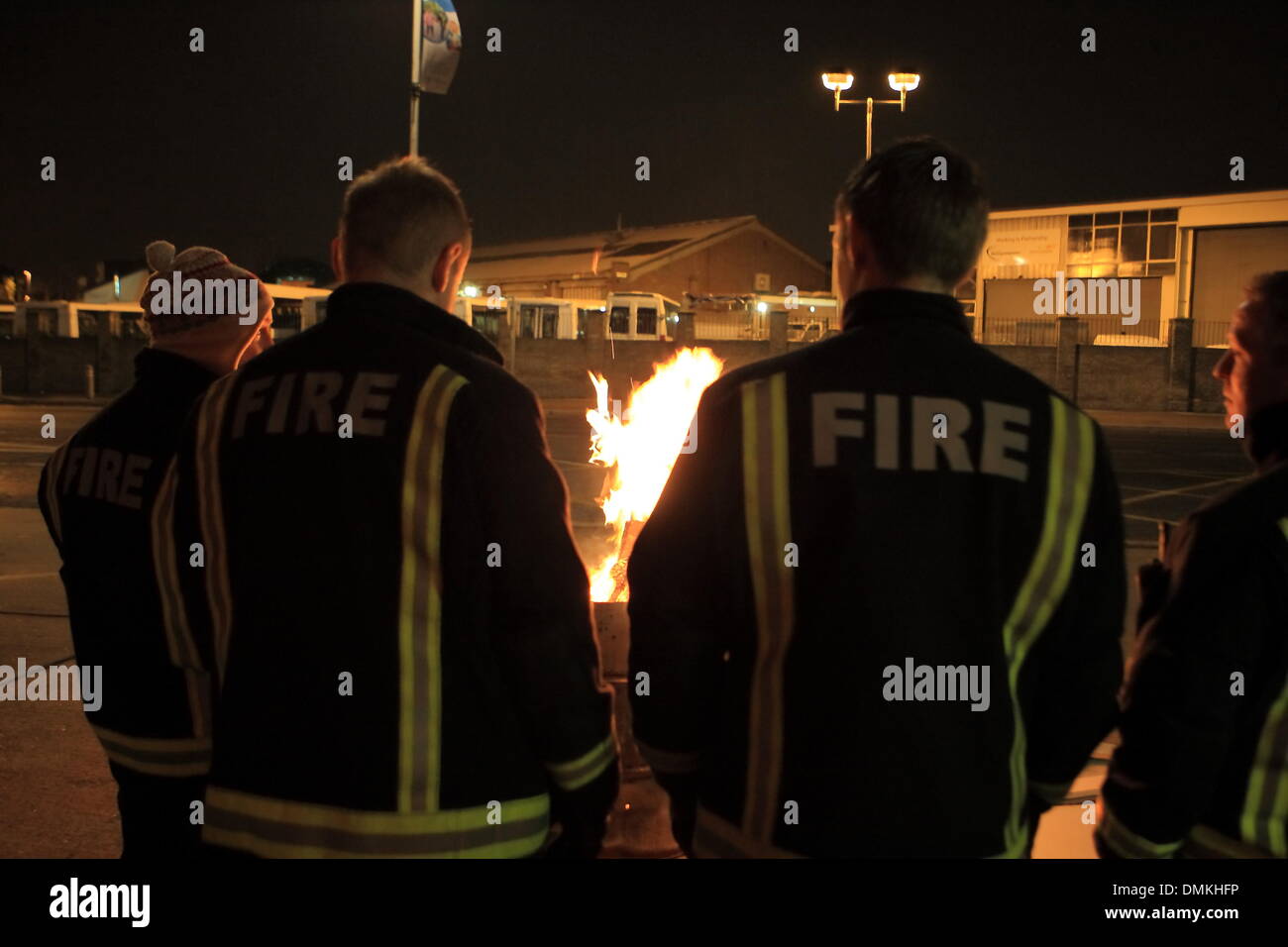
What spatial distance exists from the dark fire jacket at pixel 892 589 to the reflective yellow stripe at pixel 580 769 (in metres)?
0.17

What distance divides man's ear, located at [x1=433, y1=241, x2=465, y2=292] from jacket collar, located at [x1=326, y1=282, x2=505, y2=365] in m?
0.08

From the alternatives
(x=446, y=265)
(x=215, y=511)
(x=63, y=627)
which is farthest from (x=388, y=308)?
(x=63, y=627)

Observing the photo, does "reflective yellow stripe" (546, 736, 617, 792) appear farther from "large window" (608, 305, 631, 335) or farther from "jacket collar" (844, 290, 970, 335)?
"large window" (608, 305, 631, 335)

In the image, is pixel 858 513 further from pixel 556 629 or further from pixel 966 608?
pixel 556 629

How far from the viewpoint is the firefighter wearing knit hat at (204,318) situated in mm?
2748

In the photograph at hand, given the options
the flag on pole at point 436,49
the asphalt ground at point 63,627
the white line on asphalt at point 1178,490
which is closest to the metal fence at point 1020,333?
the asphalt ground at point 63,627

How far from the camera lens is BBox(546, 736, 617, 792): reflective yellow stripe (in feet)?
6.52

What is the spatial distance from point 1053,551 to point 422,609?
1.07m

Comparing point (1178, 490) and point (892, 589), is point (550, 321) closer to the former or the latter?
point (1178, 490)

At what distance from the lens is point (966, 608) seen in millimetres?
1821

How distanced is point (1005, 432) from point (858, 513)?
0.93 ft

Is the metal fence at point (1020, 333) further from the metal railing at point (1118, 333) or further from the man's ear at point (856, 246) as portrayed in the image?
the man's ear at point (856, 246)

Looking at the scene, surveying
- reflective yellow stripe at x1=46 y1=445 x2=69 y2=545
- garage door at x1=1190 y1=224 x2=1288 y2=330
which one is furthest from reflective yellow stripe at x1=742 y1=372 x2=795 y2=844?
garage door at x1=1190 y1=224 x2=1288 y2=330
